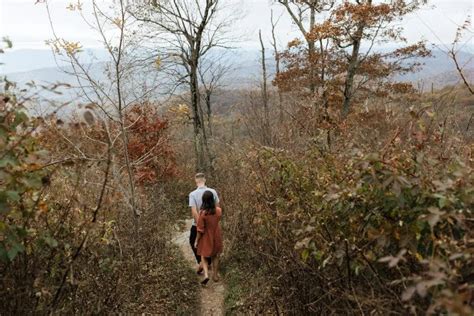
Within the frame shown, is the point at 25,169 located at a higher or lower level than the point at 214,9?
lower

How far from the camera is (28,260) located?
3254 millimetres

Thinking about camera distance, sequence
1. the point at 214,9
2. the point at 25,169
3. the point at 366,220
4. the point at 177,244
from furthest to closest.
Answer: the point at 214,9 → the point at 177,244 → the point at 366,220 → the point at 25,169

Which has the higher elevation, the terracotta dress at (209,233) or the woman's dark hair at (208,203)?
the woman's dark hair at (208,203)

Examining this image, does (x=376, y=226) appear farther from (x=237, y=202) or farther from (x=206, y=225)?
(x=237, y=202)

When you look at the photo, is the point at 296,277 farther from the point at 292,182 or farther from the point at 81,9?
the point at 81,9

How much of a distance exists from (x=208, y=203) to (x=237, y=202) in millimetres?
1838

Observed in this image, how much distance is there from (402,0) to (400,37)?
1.40 metres

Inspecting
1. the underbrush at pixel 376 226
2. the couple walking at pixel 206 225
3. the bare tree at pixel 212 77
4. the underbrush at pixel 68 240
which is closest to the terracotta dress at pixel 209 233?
the couple walking at pixel 206 225

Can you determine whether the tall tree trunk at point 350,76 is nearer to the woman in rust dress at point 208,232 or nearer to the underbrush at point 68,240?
the woman in rust dress at point 208,232

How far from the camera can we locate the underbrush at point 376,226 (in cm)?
223

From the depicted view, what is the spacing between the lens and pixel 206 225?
704cm

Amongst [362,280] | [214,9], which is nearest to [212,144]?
[214,9]

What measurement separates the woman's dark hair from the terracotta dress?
0.08 m

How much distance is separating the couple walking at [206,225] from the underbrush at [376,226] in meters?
1.19
